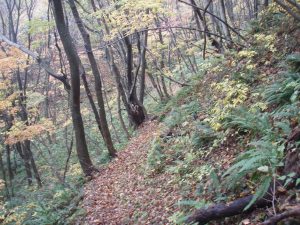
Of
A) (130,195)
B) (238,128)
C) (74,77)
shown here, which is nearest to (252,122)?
(238,128)

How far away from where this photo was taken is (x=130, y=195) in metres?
8.54

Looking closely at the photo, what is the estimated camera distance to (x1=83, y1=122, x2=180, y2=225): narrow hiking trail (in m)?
6.68

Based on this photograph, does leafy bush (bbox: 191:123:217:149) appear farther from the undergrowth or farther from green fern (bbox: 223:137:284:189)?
green fern (bbox: 223:137:284:189)

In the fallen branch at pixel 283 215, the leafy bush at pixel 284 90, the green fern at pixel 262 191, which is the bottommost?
the fallen branch at pixel 283 215

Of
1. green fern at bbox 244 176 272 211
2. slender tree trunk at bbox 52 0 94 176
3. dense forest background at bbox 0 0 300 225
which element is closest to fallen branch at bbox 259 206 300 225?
dense forest background at bbox 0 0 300 225

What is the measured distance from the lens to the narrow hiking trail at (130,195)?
6.68 metres

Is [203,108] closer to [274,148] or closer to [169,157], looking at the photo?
[169,157]

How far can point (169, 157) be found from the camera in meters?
8.70

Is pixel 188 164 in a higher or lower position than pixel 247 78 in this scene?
lower

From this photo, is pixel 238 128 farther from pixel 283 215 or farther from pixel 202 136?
pixel 283 215

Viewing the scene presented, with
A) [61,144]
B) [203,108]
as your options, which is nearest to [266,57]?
[203,108]

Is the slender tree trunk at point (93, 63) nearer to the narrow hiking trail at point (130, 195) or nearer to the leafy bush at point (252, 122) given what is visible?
the narrow hiking trail at point (130, 195)

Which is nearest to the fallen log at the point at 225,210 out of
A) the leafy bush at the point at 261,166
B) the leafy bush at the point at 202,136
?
the leafy bush at the point at 261,166

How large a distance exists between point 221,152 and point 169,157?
7.70 feet
